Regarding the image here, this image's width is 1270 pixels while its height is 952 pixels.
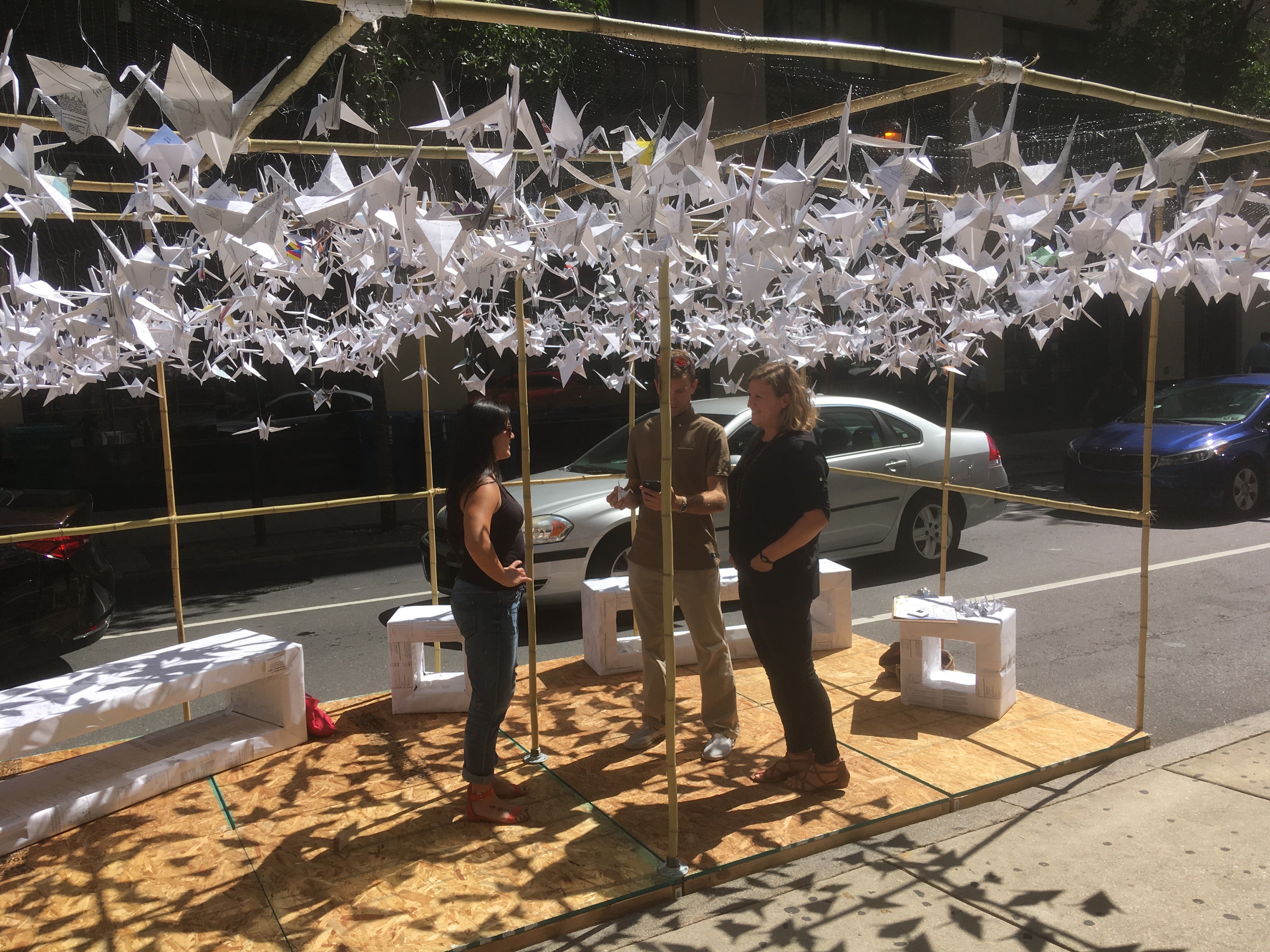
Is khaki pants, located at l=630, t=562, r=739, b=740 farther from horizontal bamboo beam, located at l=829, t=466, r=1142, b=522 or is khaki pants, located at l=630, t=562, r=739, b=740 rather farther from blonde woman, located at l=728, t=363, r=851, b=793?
horizontal bamboo beam, located at l=829, t=466, r=1142, b=522

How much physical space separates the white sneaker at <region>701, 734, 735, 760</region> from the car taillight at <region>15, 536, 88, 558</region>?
425cm

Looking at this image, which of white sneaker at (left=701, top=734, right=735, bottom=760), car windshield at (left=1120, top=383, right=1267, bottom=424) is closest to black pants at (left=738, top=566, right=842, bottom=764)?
white sneaker at (left=701, top=734, right=735, bottom=760)

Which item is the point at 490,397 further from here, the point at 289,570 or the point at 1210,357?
the point at 1210,357

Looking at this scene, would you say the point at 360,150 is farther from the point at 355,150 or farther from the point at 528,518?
the point at 528,518

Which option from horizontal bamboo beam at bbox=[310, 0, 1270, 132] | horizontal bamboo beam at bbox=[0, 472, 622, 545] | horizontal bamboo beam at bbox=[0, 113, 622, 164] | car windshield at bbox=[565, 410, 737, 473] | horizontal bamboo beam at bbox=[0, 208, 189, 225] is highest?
horizontal bamboo beam at bbox=[310, 0, 1270, 132]

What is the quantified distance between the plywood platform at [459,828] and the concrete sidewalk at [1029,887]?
0.38ft

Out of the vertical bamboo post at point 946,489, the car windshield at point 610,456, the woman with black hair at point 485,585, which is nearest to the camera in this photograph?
the woman with black hair at point 485,585

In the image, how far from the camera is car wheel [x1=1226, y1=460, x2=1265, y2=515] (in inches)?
451

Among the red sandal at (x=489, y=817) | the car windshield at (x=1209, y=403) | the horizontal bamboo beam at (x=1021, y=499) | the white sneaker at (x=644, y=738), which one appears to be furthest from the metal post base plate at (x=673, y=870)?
the car windshield at (x=1209, y=403)

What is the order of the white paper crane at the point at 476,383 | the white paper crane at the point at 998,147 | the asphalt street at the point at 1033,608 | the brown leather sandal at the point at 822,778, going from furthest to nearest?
the asphalt street at the point at 1033,608, the white paper crane at the point at 476,383, the brown leather sandal at the point at 822,778, the white paper crane at the point at 998,147

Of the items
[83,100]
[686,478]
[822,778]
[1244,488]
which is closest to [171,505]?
[686,478]

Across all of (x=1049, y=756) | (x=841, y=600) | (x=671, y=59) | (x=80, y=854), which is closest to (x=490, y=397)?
(x=671, y=59)

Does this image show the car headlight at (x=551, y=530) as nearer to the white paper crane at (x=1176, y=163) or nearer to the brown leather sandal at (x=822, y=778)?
the brown leather sandal at (x=822, y=778)

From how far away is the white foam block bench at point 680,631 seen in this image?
616cm
